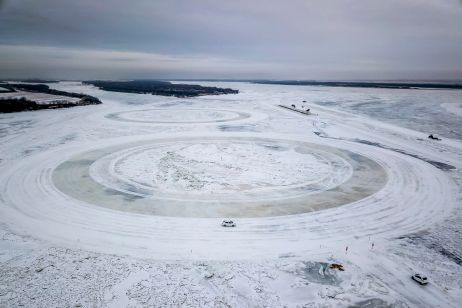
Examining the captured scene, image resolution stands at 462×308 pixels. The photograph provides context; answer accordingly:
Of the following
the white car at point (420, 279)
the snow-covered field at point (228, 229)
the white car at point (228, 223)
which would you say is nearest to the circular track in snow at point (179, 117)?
the snow-covered field at point (228, 229)

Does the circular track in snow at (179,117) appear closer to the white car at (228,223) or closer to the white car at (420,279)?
the white car at (228,223)

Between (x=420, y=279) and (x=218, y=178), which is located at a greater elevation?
(x=218, y=178)

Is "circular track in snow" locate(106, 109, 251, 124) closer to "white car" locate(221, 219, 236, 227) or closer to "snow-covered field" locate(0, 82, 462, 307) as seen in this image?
"snow-covered field" locate(0, 82, 462, 307)

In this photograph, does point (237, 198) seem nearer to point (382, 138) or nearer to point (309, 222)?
point (309, 222)

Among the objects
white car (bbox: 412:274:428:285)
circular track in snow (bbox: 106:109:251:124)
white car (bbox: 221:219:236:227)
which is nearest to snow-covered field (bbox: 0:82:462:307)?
white car (bbox: 412:274:428:285)

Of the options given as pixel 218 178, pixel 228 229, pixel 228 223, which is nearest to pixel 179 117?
pixel 218 178

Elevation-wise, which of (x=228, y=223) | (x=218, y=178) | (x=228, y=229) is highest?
(x=218, y=178)

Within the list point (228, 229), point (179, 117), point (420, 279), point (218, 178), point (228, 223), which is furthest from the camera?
point (179, 117)

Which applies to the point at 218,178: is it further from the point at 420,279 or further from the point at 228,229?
the point at 420,279
